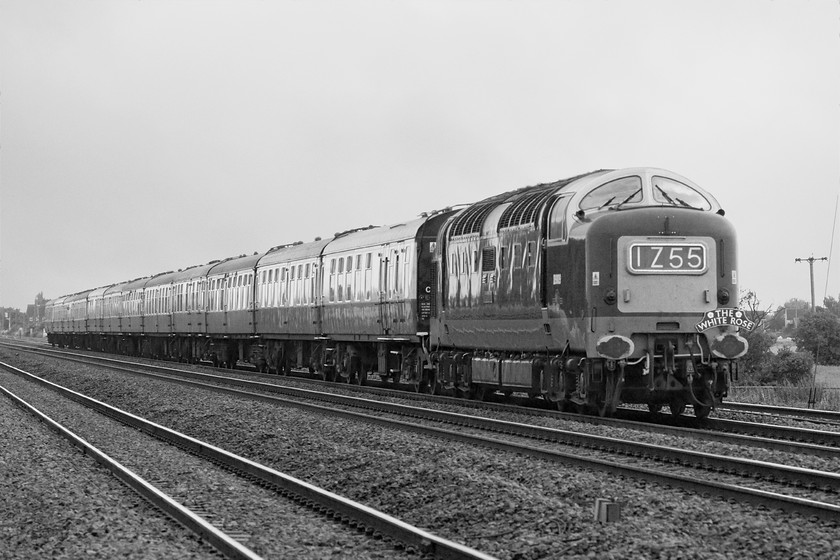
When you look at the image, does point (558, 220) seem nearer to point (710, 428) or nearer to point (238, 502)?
point (710, 428)

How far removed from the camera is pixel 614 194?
15.4 meters

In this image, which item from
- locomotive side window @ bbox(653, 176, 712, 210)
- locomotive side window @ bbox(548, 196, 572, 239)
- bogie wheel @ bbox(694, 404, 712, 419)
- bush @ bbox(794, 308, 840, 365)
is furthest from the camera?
bush @ bbox(794, 308, 840, 365)

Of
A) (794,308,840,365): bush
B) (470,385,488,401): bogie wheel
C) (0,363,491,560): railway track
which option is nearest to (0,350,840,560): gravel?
(0,363,491,560): railway track

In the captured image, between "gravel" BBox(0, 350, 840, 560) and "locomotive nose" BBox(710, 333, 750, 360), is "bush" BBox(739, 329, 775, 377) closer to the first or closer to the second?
"locomotive nose" BBox(710, 333, 750, 360)

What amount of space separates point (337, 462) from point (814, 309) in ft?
167

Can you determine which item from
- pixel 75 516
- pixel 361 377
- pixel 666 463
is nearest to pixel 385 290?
pixel 361 377

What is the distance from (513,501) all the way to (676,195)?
7.94 metres

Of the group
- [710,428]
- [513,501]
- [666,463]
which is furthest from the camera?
[710,428]

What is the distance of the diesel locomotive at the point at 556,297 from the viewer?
14766 millimetres

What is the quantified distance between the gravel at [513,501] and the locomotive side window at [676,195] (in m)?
5.24

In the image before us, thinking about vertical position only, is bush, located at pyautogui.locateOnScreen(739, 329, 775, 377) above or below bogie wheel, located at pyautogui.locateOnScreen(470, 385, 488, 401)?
above

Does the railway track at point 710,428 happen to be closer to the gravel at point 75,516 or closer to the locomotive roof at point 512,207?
the locomotive roof at point 512,207

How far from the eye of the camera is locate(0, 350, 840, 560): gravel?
Answer: 7359mm

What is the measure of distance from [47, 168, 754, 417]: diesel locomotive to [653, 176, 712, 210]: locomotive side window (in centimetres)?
2
